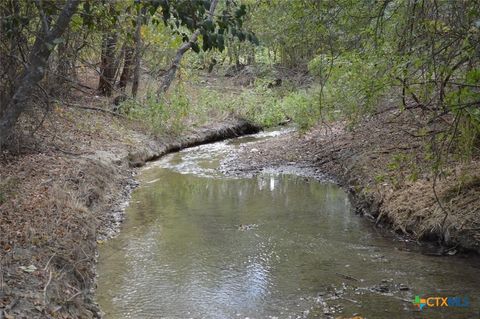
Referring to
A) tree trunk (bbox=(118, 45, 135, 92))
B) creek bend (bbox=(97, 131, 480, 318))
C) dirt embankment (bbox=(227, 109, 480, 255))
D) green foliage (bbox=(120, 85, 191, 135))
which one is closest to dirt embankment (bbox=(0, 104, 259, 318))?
creek bend (bbox=(97, 131, 480, 318))

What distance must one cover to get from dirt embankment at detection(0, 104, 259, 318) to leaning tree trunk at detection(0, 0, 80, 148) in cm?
89

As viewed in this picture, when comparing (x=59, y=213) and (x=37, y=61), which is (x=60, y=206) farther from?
(x=37, y=61)

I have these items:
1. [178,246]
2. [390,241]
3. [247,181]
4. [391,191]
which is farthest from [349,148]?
[178,246]

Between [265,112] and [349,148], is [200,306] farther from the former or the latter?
[265,112]

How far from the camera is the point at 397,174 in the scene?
8641 millimetres

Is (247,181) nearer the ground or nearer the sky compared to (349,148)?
nearer the ground

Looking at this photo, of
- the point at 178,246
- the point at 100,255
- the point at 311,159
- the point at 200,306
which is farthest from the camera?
the point at 311,159

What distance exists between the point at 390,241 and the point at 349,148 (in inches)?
210

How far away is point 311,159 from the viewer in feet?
45.5

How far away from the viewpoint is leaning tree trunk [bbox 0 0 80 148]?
575cm

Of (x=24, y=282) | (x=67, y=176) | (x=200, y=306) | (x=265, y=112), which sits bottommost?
(x=200, y=306)

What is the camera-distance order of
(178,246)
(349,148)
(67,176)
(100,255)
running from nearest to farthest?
(100,255) → (178,246) → (67,176) → (349,148)

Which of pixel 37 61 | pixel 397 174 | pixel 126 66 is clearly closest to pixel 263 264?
pixel 397 174

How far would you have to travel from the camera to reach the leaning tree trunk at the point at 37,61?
575cm
